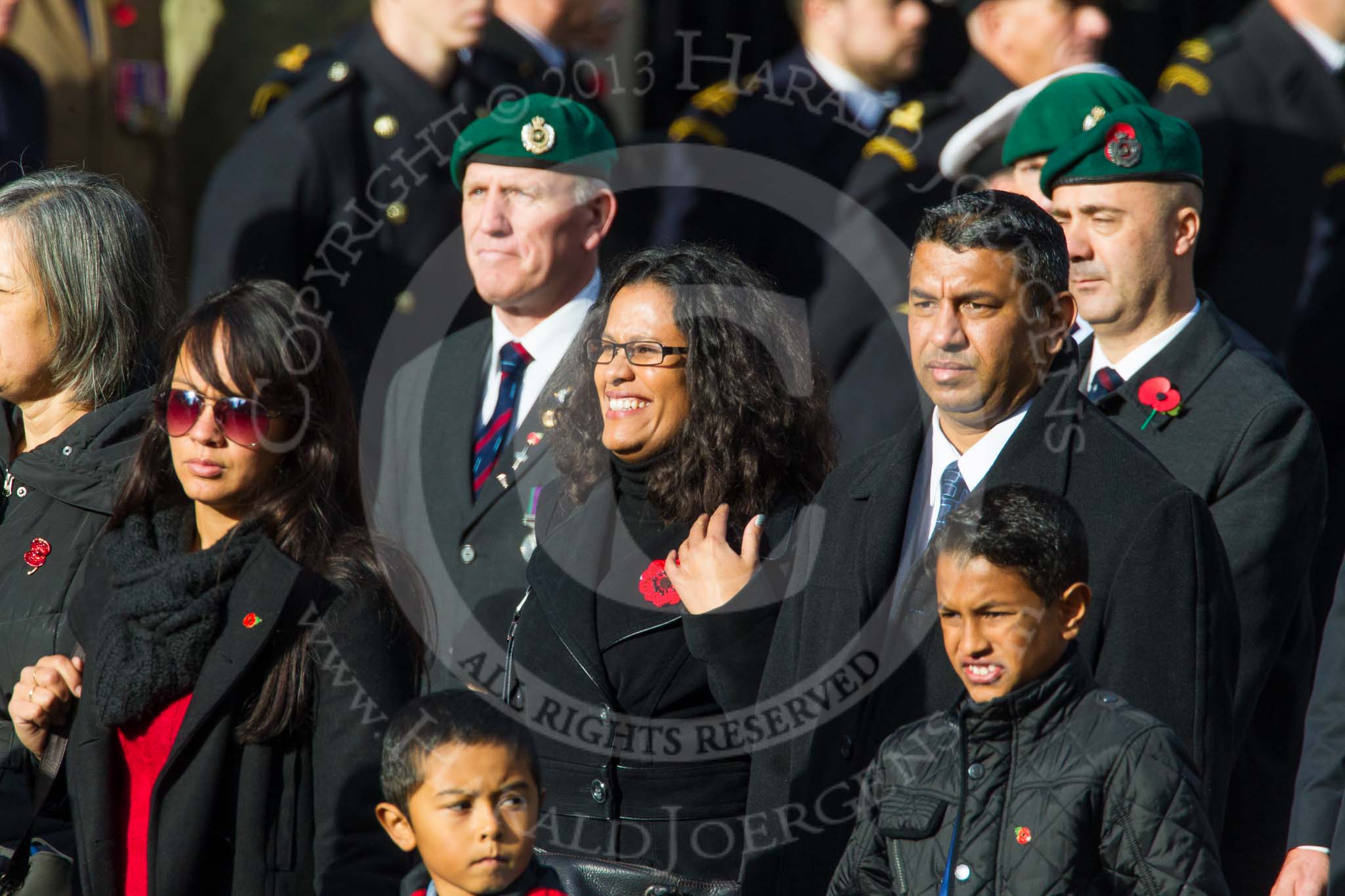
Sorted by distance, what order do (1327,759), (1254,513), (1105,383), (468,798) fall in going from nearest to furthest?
(468,798) < (1327,759) < (1254,513) < (1105,383)

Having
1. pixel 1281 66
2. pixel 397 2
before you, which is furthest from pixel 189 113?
pixel 1281 66

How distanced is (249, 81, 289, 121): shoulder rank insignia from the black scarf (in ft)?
10.9

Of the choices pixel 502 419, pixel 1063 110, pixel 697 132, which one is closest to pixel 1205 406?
pixel 1063 110

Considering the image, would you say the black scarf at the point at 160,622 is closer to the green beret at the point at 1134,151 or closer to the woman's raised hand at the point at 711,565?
the woman's raised hand at the point at 711,565

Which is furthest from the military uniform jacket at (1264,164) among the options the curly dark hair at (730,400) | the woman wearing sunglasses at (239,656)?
the woman wearing sunglasses at (239,656)

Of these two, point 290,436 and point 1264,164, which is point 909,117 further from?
point 290,436

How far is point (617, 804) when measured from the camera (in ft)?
11.8

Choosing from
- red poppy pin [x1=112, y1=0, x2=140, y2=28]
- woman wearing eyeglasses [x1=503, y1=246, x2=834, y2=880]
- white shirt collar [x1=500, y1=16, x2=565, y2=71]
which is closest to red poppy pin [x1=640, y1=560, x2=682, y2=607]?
woman wearing eyeglasses [x1=503, y1=246, x2=834, y2=880]

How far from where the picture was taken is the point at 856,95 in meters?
6.04

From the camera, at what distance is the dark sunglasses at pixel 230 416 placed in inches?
130

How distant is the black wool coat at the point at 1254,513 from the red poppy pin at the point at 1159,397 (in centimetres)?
1

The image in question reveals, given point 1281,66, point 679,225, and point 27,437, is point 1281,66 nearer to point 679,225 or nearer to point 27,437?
point 679,225

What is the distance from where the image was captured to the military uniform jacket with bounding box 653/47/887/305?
19.2ft

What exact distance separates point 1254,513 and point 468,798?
6.36 ft
